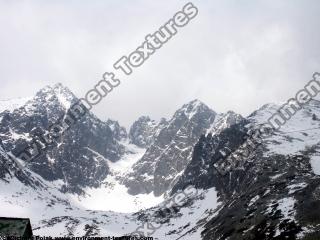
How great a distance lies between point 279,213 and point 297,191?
59.7 feet

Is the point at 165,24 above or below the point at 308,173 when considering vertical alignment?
above

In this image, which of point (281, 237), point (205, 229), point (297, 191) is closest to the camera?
point (281, 237)

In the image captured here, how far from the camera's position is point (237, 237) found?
153 metres

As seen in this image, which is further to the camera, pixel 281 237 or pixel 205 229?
pixel 205 229

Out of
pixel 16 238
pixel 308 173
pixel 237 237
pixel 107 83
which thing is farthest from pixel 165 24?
pixel 308 173

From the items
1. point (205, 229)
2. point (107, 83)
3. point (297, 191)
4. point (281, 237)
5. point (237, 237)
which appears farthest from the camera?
point (205, 229)

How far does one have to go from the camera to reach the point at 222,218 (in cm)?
19550

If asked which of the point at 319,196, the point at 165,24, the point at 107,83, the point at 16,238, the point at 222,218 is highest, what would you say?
the point at 107,83

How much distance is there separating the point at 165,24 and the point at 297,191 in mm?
71933

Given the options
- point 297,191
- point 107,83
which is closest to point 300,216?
point 297,191

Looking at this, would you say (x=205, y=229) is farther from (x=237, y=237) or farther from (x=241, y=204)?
(x=237, y=237)

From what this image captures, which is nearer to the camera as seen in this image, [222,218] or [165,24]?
[165,24]

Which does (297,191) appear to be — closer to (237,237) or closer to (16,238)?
(237,237)

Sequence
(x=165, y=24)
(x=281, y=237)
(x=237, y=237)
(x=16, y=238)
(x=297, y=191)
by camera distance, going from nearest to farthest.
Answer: (x=16, y=238) → (x=281, y=237) → (x=165, y=24) → (x=237, y=237) → (x=297, y=191)
